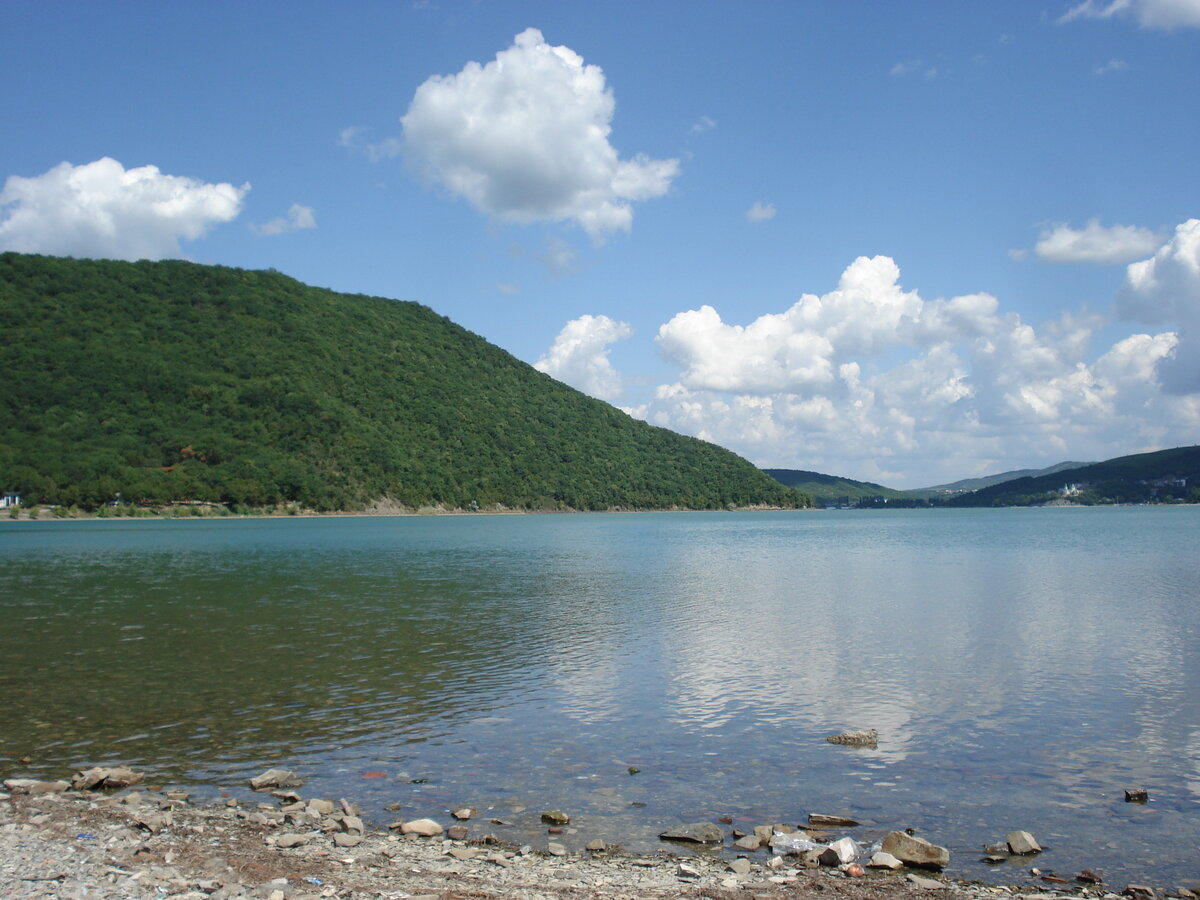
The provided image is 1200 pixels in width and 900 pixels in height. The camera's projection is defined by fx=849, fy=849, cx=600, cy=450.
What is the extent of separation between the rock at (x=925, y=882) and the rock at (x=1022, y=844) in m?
1.59

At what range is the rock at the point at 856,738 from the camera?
15.4 m

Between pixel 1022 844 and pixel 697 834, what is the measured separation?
3.99m

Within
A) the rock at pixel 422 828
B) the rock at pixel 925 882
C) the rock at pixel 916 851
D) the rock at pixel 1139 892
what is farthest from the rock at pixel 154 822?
the rock at pixel 1139 892

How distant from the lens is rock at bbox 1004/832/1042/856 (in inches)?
411

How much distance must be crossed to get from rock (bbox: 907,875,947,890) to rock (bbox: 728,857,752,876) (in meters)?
1.79

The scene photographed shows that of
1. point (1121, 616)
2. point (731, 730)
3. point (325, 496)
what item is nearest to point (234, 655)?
point (731, 730)

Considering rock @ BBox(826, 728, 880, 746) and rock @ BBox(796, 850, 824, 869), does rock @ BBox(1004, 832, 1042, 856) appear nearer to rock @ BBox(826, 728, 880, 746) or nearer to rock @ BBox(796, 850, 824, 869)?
rock @ BBox(796, 850, 824, 869)

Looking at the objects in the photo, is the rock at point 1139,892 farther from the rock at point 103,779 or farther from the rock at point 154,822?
the rock at point 103,779

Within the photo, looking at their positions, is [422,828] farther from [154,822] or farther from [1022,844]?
[1022,844]

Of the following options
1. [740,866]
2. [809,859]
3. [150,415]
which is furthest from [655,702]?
[150,415]

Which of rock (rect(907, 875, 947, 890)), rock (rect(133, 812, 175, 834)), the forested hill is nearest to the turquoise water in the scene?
rock (rect(907, 875, 947, 890))

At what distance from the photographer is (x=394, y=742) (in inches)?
608

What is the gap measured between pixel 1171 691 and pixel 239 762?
1976cm

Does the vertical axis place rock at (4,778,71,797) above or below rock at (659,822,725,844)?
above
